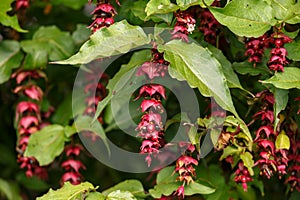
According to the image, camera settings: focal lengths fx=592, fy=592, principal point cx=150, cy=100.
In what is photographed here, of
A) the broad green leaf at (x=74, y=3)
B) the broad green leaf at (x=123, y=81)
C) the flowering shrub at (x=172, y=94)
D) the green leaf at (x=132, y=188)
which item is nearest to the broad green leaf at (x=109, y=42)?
the flowering shrub at (x=172, y=94)

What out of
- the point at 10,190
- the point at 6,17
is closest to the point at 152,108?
the point at 6,17

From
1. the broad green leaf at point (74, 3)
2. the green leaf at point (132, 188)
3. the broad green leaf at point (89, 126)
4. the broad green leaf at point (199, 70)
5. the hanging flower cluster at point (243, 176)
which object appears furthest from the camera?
the broad green leaf at point (74, 3)

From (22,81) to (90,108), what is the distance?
1.02ft

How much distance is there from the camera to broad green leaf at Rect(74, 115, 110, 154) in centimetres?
158

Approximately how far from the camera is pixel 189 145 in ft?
4.26

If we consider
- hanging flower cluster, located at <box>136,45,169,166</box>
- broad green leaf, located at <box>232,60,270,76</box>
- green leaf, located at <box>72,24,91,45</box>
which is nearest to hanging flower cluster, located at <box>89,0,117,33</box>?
hanging flower cluster, located at <box>136,45,169,166</box>

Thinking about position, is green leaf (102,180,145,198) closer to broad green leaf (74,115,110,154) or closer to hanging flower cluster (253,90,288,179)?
broad green leaf (74,115,110,154)

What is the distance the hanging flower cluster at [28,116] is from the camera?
170 centimetres

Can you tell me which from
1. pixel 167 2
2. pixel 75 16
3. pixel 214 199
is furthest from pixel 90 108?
pixel 75 16

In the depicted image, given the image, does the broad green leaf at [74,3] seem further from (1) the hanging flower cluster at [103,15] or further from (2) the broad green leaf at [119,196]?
(2) the broad green leaf at [119,196]

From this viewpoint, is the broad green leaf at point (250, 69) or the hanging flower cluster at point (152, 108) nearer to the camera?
the hanging flower cluster at point (152, 108)

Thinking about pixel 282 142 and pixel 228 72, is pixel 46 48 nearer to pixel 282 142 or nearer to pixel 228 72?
pixel 228 72

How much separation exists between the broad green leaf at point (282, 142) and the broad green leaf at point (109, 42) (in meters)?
0.37

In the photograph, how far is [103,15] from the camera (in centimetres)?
125
